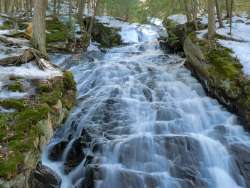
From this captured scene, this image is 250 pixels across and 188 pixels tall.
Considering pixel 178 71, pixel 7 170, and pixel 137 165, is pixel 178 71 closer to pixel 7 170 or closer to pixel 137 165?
pixel 137 165

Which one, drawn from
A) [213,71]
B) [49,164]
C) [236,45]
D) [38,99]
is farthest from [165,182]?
[236,45]

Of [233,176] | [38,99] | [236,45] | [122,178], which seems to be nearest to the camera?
[38,99]

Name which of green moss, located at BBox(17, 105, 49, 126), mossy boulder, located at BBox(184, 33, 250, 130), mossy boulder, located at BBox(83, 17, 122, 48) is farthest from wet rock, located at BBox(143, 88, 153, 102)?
mossy boulder, located at BBox(83, 17, 122, 48)

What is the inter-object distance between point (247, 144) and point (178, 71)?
6136 mm

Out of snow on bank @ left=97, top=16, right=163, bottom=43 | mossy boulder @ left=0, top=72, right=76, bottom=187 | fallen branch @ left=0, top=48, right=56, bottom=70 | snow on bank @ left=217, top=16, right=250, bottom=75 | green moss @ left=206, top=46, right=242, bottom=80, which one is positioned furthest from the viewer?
snow on bank @ left=97, top=16, right=163, bottom=43

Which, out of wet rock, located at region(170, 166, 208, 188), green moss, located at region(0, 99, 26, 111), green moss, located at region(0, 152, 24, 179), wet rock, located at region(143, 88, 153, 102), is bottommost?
wet rock, located at region(170, 166, 208, 188)

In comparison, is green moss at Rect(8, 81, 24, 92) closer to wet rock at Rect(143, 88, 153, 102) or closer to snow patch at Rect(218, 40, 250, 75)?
wet rock at Rect(143, 88, 153, 102)

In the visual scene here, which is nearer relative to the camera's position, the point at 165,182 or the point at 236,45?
the point at 165,182

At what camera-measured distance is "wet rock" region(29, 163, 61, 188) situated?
6.91 m

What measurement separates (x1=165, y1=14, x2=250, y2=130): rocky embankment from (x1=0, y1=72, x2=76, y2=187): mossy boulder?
5.08 metres

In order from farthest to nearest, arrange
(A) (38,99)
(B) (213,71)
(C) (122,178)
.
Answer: (B) (213,71)
(C) (122,178)
(A) (38,99)

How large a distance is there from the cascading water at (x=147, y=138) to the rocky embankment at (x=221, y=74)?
339 millimetres

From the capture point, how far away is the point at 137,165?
819cm

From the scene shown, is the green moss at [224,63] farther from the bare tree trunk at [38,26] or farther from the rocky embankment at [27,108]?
the bare tree trunk at [38,26]
